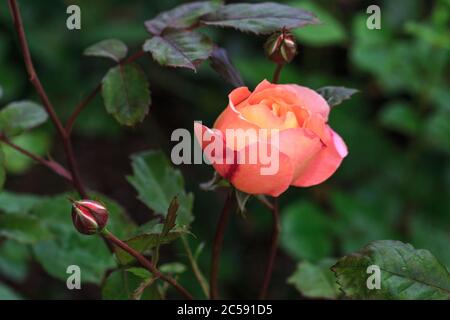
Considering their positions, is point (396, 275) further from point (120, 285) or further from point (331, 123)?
point (331, 123)

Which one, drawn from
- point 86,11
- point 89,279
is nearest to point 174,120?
point 86,11

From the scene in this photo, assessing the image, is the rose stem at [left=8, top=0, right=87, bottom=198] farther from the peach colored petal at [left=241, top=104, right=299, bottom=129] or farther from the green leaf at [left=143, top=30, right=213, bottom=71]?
the peach colored petal at [left=241, top=104, right=299, bottom=129]

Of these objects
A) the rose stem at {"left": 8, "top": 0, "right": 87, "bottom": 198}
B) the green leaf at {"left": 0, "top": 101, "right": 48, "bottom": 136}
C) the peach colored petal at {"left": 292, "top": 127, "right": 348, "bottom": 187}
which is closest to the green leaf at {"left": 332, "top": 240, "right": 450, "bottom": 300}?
the peach colored petal at {"left": 292, "top": 127, "right": 348, "bottom": 187}

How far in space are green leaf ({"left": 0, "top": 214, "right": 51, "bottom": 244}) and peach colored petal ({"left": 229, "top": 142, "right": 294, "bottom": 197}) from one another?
330 millimetres

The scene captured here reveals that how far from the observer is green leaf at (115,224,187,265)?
0.56 meters

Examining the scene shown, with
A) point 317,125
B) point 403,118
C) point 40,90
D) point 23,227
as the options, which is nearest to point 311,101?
point 317,125

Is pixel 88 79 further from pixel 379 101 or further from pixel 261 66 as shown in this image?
pixel 379 101

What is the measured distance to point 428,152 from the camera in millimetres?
1513

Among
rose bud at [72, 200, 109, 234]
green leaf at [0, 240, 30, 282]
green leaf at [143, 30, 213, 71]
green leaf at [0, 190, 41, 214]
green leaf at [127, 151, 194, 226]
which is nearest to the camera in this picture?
rose bud at [72, 200, 109, 234]

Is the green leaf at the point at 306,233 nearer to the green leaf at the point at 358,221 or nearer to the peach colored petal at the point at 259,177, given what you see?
the green leaf at the point at 358,221

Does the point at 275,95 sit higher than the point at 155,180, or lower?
higher

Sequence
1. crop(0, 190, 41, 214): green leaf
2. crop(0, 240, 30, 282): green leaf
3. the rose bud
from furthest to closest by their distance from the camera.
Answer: crop(0, 240, 30, 282): green leaf → crop(0, 190, 41, 214): green leaf → the rose bud

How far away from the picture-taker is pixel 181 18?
72 centimetres

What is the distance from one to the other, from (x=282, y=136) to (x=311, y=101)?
0.18 ft
